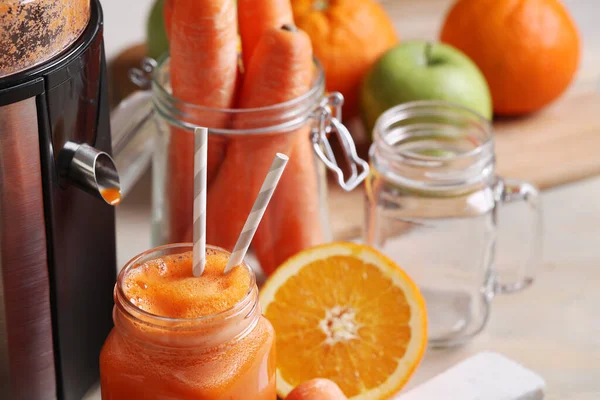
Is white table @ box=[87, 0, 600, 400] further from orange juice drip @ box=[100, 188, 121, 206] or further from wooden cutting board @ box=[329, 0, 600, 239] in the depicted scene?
orange juice drip @ box=[100, 188, 121, 206]

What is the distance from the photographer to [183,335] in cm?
53

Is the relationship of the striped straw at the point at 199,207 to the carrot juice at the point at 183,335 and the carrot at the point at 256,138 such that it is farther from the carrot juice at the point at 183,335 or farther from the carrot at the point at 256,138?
the carrot at the point at 256,138

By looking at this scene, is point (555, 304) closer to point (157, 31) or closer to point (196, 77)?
point (196, 77)

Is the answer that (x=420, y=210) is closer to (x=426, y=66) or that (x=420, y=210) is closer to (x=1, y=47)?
(x=426, y=66)

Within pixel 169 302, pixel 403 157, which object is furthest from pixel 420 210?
pixel 169 302

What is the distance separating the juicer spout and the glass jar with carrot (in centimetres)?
13

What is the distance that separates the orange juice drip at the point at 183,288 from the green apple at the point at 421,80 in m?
0.44

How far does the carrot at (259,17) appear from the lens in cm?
73

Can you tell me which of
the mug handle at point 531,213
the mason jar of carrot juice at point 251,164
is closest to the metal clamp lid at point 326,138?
the mason jar of carrot juice at point 251,164

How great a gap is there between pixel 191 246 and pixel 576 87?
784mm

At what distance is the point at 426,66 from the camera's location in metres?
0.98

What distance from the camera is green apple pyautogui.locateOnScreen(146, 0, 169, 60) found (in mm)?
1007

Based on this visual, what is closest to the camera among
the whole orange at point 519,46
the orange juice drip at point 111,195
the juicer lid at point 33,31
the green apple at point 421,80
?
the juicer lid at point 33,31

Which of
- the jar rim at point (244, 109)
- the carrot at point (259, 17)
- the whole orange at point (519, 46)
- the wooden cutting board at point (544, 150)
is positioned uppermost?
the carrot at point (259, 17)
